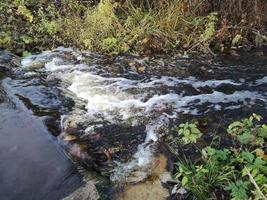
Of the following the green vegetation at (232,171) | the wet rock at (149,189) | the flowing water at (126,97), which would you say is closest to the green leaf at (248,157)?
the green vegetation at (232,171)

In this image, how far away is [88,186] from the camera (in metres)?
3.51

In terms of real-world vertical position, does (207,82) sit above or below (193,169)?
below

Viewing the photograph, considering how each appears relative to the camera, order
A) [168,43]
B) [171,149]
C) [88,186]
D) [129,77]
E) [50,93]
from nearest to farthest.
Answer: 1. [88,186]
2. [171,149]
3. [50,93]
4. [129,77]
5. [168,43]

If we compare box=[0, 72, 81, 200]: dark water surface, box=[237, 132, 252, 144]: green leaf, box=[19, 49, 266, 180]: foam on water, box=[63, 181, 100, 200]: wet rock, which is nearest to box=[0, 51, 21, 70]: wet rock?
box=[19, 49, 266, 180]: foam on water

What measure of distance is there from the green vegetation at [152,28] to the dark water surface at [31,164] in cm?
276

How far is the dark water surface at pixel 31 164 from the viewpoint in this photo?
3.53m

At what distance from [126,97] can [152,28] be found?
79.1 inches

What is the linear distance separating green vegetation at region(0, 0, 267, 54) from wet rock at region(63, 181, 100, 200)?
370 cm

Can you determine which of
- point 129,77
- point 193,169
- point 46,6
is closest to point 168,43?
point 129,77

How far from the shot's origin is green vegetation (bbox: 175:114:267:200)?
305cm

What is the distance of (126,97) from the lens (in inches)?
213

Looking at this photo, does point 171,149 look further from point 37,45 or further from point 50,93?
point 37,45

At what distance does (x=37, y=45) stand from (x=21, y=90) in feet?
6.65

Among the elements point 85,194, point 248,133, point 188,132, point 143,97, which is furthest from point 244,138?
point 143,97
